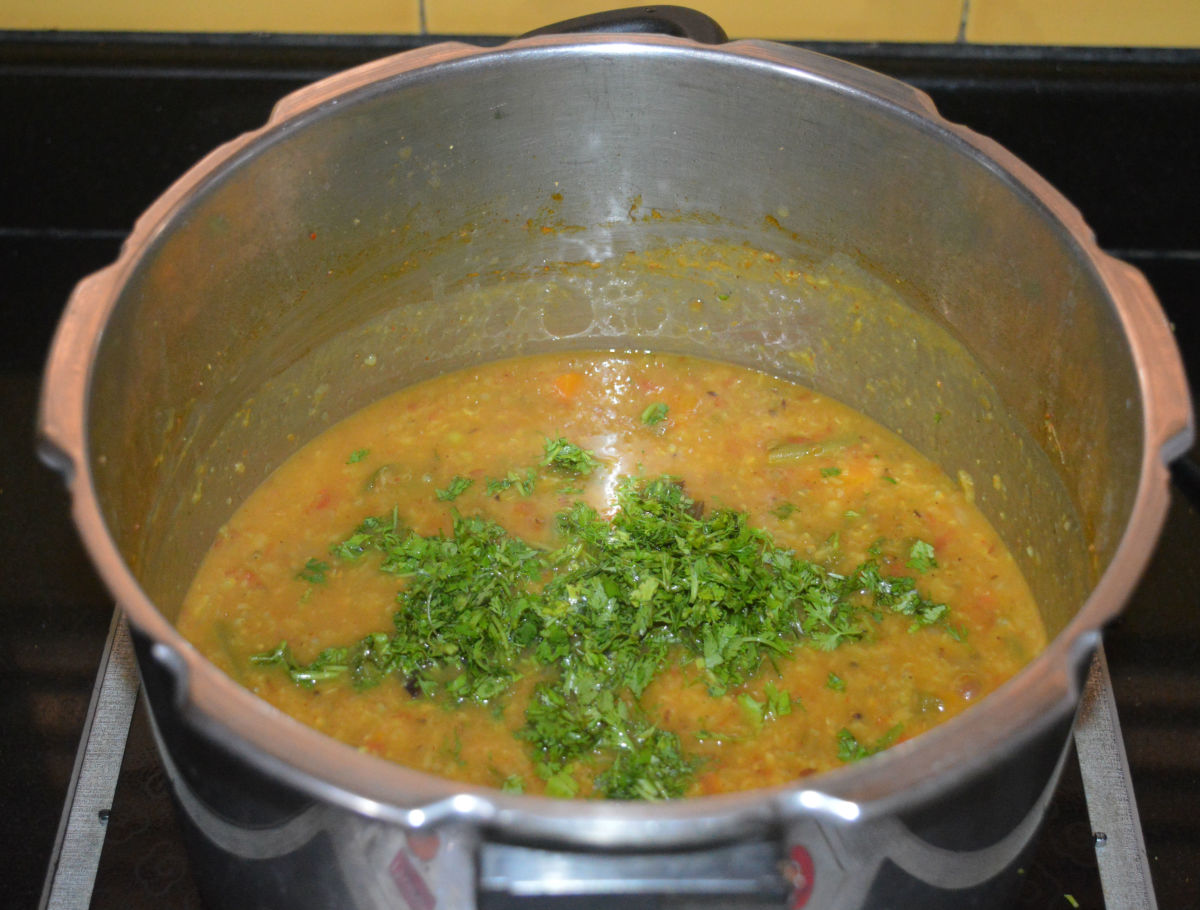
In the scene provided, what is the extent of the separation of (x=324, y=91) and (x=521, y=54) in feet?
0.88

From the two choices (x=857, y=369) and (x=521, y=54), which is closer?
(x=521, y=54)

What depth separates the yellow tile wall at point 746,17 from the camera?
2.07 metres

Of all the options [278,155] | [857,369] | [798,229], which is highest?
[278,155]

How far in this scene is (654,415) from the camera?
2.05 m

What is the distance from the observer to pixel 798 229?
189 centimetres

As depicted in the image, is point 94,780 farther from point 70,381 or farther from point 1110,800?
point 1110,800

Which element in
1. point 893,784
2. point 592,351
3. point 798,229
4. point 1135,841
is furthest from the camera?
point 592,351

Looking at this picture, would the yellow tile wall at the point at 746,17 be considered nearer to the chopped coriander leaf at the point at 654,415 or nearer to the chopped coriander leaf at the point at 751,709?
the chopped coriander leaf at the point at 654,415

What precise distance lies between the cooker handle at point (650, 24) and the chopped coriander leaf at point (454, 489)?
26.0 inches

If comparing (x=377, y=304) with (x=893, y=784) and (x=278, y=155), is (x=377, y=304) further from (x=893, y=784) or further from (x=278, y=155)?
(x=893, y=784)

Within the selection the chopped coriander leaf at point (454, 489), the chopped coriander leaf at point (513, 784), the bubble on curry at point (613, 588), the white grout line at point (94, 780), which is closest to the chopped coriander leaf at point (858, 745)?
the bubble on curry at point (613, 588)

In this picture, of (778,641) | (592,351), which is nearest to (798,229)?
(592,351)

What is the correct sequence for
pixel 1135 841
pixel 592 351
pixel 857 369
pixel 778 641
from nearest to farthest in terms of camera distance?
pixel 1135 841 < pixel 778 641 < pixel 857 369 < pixel 592 351

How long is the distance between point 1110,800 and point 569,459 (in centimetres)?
90
